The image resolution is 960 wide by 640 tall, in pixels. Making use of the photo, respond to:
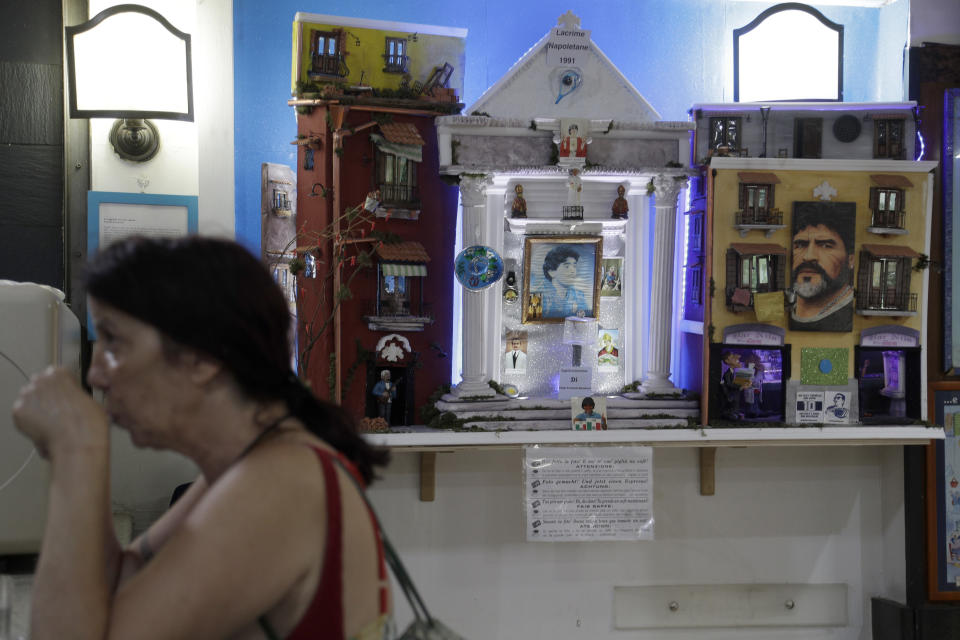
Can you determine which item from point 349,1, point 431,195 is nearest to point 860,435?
point 431,195

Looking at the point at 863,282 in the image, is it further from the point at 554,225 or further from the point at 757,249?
the point at 554,225

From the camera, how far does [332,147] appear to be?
2.84 m

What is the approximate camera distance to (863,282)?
9.59 feet

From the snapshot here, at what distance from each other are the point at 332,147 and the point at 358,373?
2.38ft

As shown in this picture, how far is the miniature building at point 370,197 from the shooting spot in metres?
2.81

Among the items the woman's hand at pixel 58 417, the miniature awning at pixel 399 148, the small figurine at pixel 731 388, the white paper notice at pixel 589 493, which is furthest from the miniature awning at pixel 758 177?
the woman's hand at pixel 58 417

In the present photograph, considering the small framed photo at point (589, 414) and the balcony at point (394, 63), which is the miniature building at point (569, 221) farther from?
the balcony at point (394, 63)

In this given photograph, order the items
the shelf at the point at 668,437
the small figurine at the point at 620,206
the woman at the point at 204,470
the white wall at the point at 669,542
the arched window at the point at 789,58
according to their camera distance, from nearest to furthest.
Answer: the woman at the point at 204,470, the shelf at the point at 668,437, the small figurine at the point at 620,206, the white wall at the point at 669,542, the arched window at the point at 789,58

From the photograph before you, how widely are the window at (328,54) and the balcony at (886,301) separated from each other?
6.04 ft

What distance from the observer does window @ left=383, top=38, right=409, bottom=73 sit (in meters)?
2.86

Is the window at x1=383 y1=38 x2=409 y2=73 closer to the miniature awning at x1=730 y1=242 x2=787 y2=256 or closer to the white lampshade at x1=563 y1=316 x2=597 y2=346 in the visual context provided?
the white lampshade at x1=563 y1=316 x2=597 y2=346

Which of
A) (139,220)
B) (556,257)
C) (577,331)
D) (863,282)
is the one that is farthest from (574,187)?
(139,220)

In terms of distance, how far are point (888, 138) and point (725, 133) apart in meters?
0.55

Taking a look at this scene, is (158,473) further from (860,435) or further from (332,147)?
(860,435)
